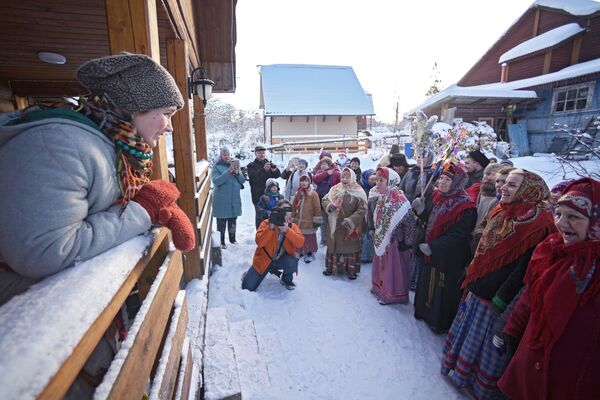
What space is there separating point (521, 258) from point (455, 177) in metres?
1.17

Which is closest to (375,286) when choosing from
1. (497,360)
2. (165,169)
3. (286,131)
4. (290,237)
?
(290,237)

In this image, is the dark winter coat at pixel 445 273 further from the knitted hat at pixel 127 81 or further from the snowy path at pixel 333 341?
the knitted hat at pixel 127 81

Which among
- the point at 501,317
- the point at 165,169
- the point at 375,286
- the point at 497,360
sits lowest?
the point at 375,286

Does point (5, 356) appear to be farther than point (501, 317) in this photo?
No

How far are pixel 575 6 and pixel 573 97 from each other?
215 inches

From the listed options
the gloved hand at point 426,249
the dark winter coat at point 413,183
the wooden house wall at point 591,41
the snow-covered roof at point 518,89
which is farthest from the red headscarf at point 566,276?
the wooden house wall at point 591,41

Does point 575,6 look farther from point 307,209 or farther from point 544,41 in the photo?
point 307,209

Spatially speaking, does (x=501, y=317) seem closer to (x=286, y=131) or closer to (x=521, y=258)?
(x=521, y=258)

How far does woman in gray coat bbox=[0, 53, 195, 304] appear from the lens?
29.1 inches

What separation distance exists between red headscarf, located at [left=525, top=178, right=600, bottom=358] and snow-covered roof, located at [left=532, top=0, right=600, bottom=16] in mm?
21422

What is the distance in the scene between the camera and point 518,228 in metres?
2.42

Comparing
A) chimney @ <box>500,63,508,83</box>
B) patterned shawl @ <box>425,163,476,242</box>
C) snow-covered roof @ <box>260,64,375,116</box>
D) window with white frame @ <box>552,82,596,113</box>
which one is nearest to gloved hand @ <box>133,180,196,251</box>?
patterned shawl @ <box>425,163,476,242</box>

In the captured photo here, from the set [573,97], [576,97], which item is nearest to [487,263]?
[576,97]

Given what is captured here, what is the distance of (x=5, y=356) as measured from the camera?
53cm
